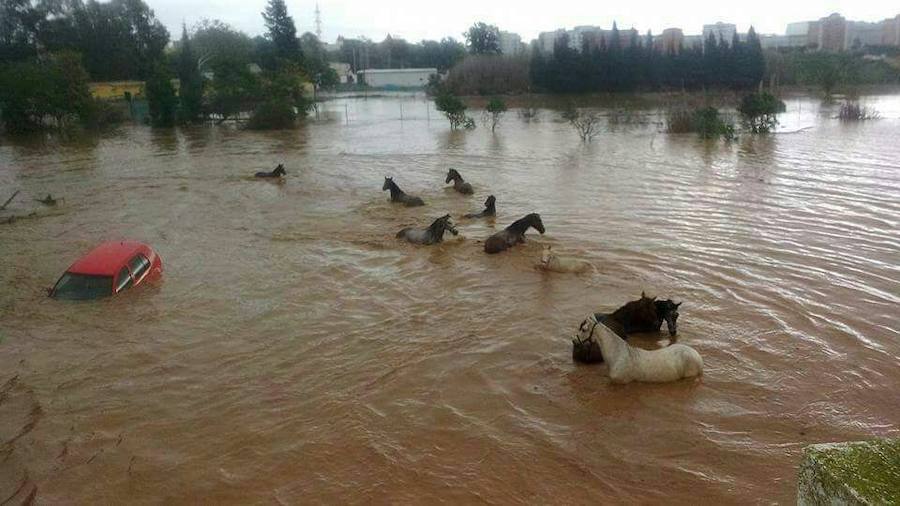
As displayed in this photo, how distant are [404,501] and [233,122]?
138 ft

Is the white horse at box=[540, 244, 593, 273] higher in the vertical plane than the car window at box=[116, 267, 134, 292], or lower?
lower

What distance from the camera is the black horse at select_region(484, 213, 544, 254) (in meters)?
11.0

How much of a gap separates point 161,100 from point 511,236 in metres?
36.2

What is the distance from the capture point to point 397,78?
3622 inches

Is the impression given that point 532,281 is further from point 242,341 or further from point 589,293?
point 242,341

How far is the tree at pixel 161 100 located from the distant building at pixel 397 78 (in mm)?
50721

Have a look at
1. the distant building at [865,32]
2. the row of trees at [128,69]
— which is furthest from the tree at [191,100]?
the distant building at [865,32]

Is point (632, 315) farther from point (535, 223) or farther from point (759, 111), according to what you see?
point (759, 111)

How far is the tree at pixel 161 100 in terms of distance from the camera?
4038cm

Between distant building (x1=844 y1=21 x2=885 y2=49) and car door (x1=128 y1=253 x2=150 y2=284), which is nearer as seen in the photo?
car door (x1=128 y1=253 x2=150 y2=284)

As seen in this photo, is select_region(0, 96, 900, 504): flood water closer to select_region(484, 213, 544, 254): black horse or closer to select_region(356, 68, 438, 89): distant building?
select_region(484, 213, 544, 254): black horse

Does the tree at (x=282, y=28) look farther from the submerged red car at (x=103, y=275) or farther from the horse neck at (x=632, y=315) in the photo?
the horse neck at (x=632, y=315)

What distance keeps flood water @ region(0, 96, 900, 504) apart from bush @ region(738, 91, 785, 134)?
11.8m

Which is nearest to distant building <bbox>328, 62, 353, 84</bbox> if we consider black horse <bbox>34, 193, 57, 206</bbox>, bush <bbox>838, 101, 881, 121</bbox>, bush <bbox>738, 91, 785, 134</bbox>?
bush <bbox>838, 101, 881, 121</bbox>
